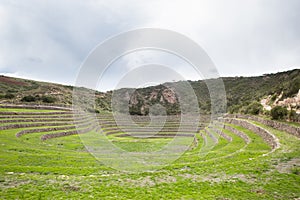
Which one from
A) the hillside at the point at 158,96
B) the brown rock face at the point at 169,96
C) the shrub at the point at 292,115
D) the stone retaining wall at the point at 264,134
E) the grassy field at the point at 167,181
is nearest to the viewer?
the grassy field at the point at 167,181

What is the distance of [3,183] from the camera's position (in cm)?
901

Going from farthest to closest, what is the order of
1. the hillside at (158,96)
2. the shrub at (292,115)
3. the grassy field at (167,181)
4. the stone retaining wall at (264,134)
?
the hillside at (158,96) → the shrub at (292,115) → the stone retaining wall at (264,134) → the grassy field at (167,181)

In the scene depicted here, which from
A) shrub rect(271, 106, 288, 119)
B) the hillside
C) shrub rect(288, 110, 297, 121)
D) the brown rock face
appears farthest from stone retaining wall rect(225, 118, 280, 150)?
the brown rock face

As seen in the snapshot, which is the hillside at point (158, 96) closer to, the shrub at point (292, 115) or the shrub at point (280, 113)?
the shrub at point (280, 113)

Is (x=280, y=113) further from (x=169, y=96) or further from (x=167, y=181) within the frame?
(x=169, y=96)

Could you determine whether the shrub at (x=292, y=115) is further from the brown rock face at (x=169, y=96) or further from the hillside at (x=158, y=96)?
the brown rock face at (x=169, y=96)

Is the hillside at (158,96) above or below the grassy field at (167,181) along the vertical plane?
above

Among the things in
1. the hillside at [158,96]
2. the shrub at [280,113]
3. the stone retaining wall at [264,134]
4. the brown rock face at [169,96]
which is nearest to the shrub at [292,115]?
the shrub at [280,113]

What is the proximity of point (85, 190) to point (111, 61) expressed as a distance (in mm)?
7824

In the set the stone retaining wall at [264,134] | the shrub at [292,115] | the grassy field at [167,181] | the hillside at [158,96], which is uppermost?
the hillside at [158,96]

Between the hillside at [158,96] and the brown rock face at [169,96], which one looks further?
the brown rock face at [169,96]

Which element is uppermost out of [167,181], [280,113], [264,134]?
[280,113]

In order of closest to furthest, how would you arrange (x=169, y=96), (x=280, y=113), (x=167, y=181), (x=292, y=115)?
(x=167, y=181) < (x=292, y=115) < (x=280, y=113) < (x=169, y=96)

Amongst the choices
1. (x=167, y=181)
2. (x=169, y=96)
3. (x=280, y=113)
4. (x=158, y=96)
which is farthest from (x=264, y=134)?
(x=158, y=96)
